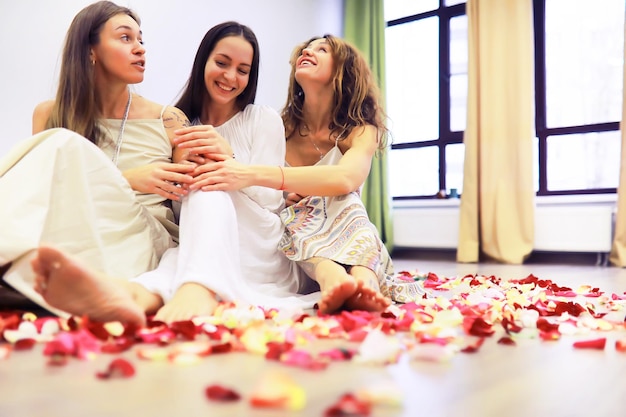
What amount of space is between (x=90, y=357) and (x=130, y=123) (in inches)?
41.5

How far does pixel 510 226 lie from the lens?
4461 millimetres

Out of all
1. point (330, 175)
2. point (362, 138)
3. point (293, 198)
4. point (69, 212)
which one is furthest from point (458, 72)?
point (69, 212)

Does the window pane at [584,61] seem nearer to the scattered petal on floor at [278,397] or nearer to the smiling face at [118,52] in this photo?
the smiling face at [118,52]

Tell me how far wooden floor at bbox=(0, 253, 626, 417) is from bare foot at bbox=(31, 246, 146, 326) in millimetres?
101

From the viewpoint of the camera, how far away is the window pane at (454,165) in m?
5.14

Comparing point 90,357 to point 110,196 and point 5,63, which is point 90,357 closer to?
point 110,196

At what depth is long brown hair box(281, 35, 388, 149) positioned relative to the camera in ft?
6.91

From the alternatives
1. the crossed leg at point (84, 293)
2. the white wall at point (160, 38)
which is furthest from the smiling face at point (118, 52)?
the white wall at point (160, 38)

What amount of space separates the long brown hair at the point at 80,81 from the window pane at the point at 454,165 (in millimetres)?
3875

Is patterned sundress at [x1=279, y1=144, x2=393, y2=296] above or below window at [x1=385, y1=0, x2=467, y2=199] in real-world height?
below

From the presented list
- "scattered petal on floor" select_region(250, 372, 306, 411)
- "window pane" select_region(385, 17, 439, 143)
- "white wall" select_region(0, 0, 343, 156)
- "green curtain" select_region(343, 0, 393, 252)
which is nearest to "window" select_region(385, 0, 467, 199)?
"window pane" select_region(385, 17, 439, 143)

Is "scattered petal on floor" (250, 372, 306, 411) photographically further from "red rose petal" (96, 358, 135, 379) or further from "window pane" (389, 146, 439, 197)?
"window pane" (389, 146, 439, 197)

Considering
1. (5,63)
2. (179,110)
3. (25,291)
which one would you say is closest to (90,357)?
(25,291)

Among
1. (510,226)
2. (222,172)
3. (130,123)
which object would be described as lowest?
(510,226)
